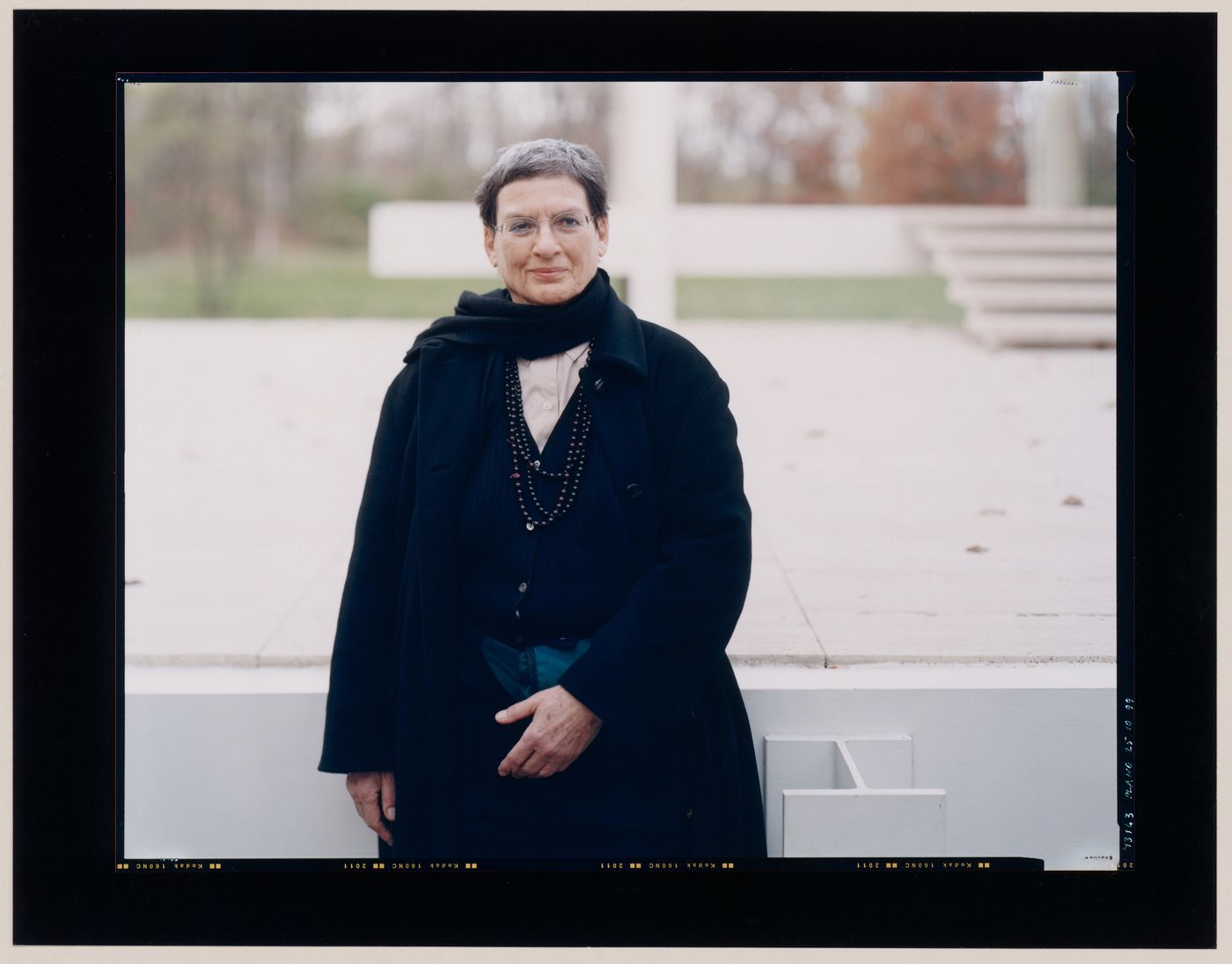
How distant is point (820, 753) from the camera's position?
325 centimetres

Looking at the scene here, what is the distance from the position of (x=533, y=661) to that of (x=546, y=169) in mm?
944

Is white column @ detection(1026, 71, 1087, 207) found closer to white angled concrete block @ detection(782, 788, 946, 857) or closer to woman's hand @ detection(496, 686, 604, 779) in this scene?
white angled concrete block @ detection(782, 788, 946, 857)

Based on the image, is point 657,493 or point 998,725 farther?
point 998,725

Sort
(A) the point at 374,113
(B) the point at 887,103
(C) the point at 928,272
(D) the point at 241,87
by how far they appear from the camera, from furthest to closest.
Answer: (A) the point at 374,113, (D) the point at 241,87, (B) the point at 887,103, (C) the point at 928,272

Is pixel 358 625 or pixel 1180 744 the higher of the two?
pixel 358 625

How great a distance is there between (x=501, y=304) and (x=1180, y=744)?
1708 millimetres

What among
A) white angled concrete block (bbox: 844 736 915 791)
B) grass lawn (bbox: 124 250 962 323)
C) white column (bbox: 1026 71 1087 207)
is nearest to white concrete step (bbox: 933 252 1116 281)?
grass lawn (bbox: 124 250 962 323)

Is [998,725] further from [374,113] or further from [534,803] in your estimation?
[374,113]

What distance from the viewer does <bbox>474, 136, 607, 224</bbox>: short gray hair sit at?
2803 mm

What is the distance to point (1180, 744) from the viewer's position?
313 centimetres

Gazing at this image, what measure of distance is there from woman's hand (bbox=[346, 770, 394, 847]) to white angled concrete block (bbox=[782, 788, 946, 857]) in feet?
2.72

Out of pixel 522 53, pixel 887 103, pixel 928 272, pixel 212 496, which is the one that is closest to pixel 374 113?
pixel 887 103

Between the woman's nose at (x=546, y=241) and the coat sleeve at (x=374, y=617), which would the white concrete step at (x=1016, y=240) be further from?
the coat sleeve at (x=374, y=617)

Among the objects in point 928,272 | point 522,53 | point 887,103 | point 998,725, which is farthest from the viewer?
point 887,103
